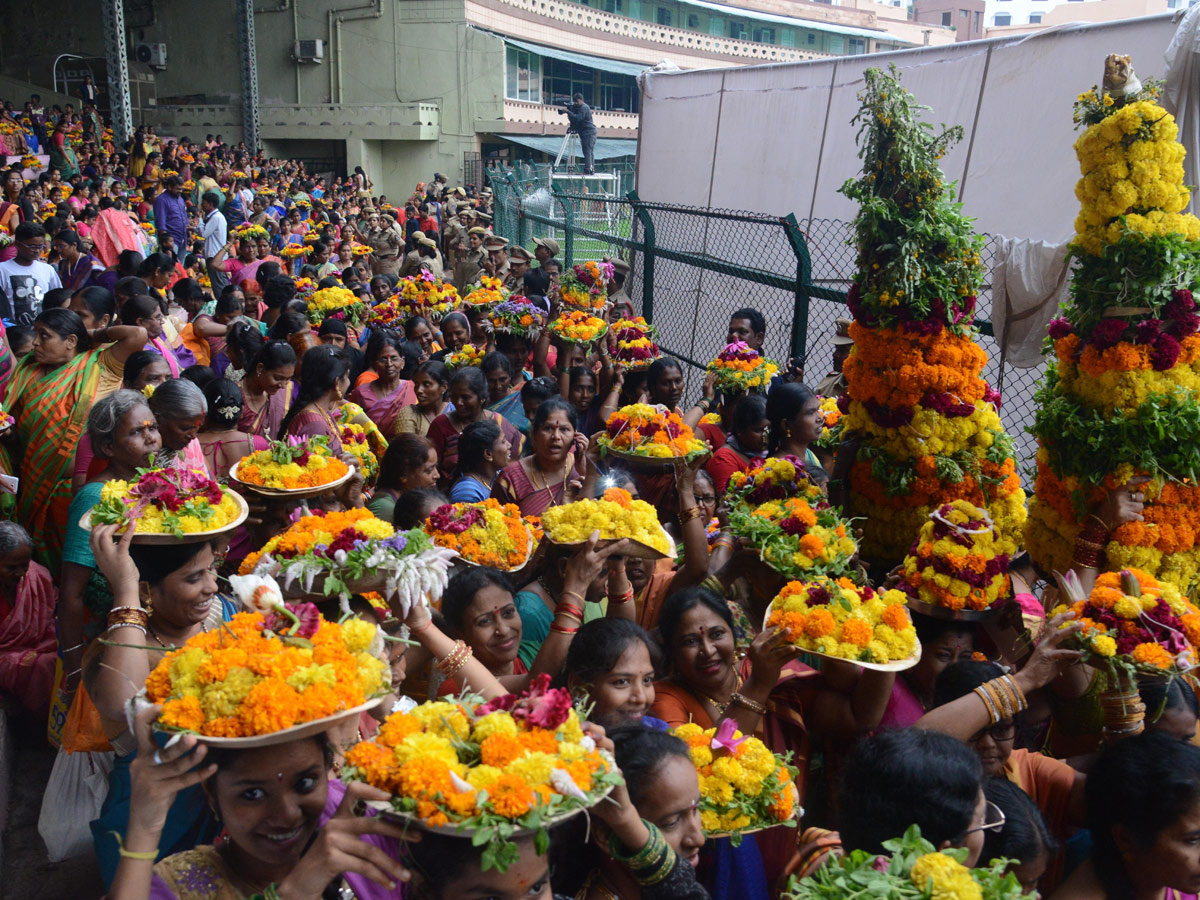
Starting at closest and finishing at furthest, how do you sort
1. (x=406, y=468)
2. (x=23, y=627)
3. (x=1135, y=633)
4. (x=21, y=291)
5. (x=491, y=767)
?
(x=491, y=767) → (x=1135, y=633) → (x=23, y=627) → (x=406, y=468) → (x=21, y=291)

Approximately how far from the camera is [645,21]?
171 feet

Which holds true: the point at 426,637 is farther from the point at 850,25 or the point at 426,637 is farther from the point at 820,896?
the point at 850,25

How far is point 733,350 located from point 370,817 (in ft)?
19.2

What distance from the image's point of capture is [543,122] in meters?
44.5

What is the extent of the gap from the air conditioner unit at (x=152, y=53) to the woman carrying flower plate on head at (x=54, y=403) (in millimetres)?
37684

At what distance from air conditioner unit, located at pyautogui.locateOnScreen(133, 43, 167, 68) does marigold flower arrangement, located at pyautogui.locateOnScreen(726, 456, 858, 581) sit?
40873 mm

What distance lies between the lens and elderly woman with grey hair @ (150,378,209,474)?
16.4 ft

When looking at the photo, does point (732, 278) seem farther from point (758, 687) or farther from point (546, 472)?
point (758, 687)

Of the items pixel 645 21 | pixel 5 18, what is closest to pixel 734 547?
pixel 5 18

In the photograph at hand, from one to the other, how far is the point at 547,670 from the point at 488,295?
278 inches

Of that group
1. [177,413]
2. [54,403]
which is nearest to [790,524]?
[177,413]

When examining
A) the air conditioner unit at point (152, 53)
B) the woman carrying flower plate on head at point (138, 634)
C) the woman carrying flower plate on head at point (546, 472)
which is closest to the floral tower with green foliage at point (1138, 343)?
the woman carrying flower plate on head at point (546, 472)

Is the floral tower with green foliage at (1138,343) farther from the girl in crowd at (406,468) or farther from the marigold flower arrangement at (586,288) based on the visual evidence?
the marigold flower arrangement at (586,288)

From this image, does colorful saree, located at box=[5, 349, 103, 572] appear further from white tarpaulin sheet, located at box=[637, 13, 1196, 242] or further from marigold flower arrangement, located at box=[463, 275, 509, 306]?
white tarpaulin sheet, located at box=[637, 13, 1196, 242]
